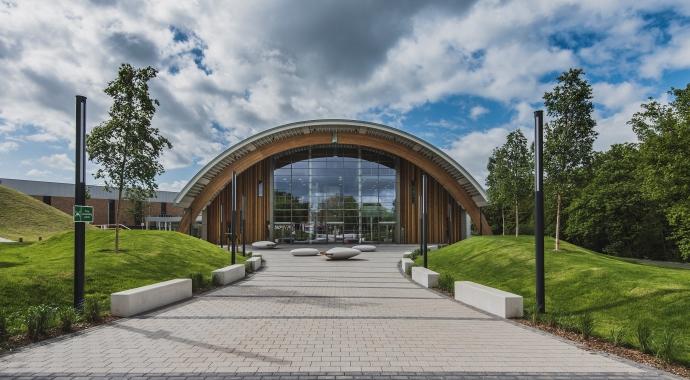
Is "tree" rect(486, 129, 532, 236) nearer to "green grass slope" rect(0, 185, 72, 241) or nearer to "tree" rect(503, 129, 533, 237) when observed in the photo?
"tree" rect(503, 129, 533, 237)

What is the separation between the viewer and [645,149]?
2256cm

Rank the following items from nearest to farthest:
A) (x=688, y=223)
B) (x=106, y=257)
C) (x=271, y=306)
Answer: (x=271, y=306) → (x=106, y=257) → (x=688, y=223)

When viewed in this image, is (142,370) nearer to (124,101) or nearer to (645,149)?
(124,101)

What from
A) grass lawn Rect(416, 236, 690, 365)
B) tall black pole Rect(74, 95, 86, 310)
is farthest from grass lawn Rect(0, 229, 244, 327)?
grass lawn Rect(416, 236, 690, 365)

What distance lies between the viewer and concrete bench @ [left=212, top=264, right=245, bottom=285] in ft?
44.0

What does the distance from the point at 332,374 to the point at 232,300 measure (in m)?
6.27

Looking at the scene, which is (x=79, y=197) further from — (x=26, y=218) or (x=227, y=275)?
(x=26, y=218)

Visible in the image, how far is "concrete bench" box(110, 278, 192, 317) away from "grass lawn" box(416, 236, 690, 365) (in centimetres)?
865

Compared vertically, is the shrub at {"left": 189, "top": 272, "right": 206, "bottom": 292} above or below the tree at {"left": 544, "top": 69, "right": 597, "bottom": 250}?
below

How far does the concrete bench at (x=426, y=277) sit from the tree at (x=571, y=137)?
6634 mm

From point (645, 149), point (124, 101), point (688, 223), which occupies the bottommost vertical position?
point (688, 223)

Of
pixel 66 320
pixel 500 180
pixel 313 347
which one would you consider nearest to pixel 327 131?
pixel 500 180

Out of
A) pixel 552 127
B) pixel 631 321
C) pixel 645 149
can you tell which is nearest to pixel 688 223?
pixel 645 149

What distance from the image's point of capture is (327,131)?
3959cm
